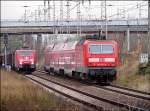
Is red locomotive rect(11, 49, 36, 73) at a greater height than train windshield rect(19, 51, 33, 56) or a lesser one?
lesser

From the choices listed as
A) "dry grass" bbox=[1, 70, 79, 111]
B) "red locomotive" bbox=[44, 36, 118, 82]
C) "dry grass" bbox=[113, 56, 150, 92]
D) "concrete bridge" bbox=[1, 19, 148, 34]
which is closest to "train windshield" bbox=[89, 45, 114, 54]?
"red locomotive" bbox=[44, 36, 118, 82]

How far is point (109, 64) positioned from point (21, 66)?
2070 cm

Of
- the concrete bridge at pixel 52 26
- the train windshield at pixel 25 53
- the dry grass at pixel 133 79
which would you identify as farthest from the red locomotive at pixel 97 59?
the concrete bridge at pixel 52 26

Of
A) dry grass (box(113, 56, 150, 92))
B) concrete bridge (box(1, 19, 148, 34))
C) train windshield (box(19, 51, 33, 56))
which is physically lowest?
dry grass (box(113, 56, 150, 92))

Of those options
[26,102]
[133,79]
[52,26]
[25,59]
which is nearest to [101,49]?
[133,79]

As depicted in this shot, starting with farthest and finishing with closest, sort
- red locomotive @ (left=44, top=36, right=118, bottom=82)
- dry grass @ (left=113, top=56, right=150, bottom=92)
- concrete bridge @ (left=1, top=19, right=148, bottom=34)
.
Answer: concrete bridge @ (left=1, top=19, right=148, bottom=34) → red locomotive @ (left=44, top=36, right=118, bottom=82) → dry grass @ (left=113, top=56, right=150, bottom=92)

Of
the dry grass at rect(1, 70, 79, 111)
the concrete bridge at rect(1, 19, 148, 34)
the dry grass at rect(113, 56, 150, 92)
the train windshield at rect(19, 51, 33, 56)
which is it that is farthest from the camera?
the concrete bridge at rect(1, 19, 148, 34)

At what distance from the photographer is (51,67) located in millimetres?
49219

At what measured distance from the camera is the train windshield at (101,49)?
101 ft

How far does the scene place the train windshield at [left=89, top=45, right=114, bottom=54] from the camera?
30734mm

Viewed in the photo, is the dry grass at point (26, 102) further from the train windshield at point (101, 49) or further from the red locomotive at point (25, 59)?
the red locomotive at point (25, 59)

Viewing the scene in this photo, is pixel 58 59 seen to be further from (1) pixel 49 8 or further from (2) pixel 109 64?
(1) pixel 49 8

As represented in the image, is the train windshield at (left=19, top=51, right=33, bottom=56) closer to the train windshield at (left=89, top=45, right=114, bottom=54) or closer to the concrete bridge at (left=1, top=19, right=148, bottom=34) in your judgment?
the train windshield at (left=89, top=45, right=114, bottom=54)

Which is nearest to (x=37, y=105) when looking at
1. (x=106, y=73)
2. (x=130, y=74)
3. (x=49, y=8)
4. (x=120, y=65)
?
(x=106, y=73)
